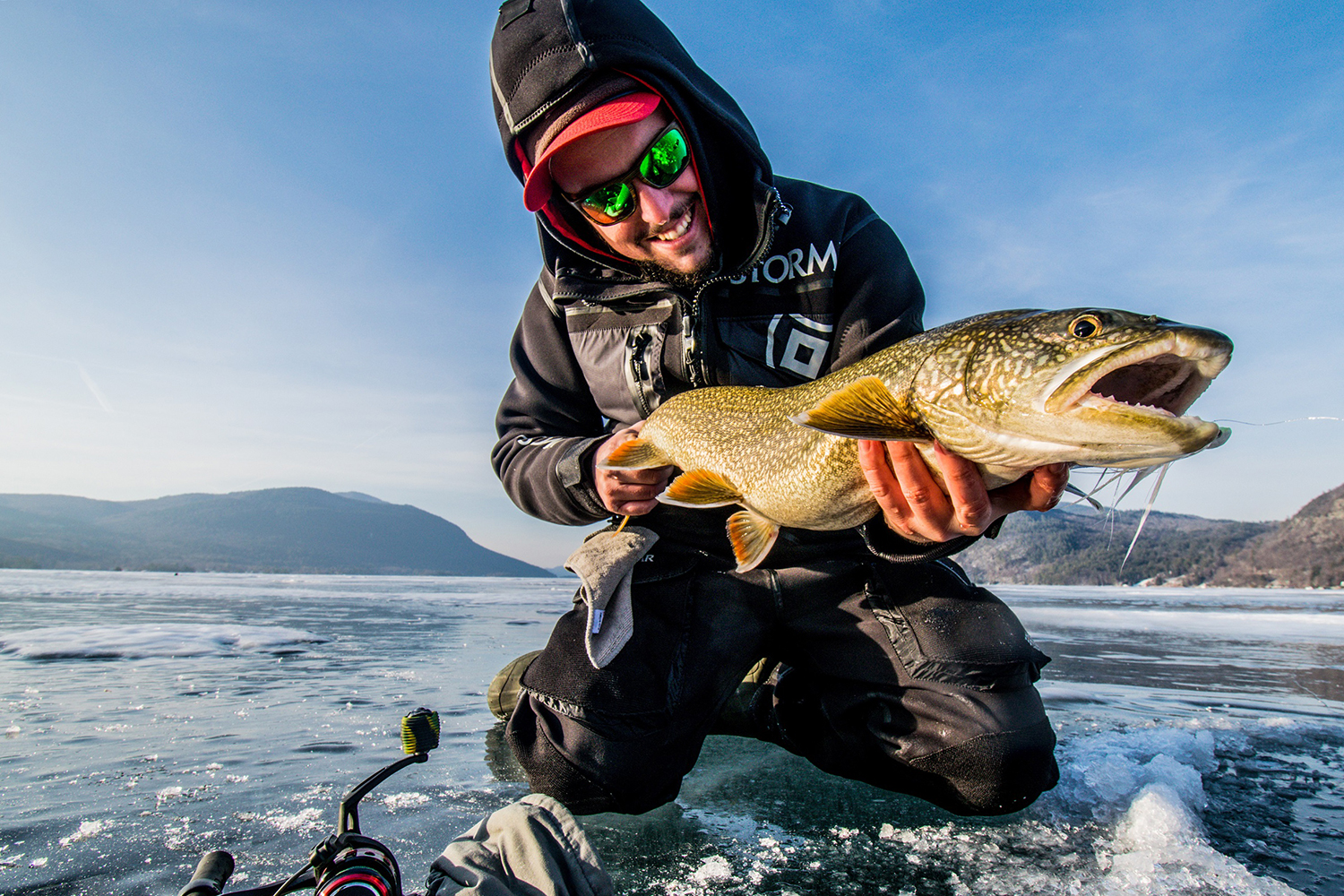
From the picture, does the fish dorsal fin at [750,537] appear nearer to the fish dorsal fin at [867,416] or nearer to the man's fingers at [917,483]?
the man's fingers at [917,483]

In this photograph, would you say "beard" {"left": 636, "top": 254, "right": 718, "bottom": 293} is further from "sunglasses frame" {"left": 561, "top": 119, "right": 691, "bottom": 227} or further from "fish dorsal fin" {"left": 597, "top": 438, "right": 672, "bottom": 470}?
"fish dorsal fin" {"left": 597, "top": 438, "right": 672, "bottom": 470}

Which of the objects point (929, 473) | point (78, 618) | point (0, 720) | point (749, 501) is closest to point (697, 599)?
point (749, 501)

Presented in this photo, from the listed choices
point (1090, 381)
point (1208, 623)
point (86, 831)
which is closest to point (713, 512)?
point (1090, 381)

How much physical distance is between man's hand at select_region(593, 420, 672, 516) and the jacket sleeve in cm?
29

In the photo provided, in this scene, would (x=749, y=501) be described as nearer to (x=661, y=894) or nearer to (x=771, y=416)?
(x=771, y=416)

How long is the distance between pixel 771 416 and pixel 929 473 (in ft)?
2.14

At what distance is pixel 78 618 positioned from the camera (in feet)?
22.7

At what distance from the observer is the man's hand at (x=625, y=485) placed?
272cm

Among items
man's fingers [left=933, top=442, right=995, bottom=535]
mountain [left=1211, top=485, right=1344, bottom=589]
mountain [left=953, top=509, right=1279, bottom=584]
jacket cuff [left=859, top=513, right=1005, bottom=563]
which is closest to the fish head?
man's fingers [left=933, top=442, right=995, bottom=535]

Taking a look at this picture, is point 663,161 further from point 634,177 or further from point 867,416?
point 867,416

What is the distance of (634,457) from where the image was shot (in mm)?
2725

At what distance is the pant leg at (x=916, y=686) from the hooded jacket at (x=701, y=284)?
11.8 inches

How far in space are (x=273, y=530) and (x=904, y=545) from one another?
563 feet

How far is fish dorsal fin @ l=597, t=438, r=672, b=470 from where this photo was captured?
8.84 feet
